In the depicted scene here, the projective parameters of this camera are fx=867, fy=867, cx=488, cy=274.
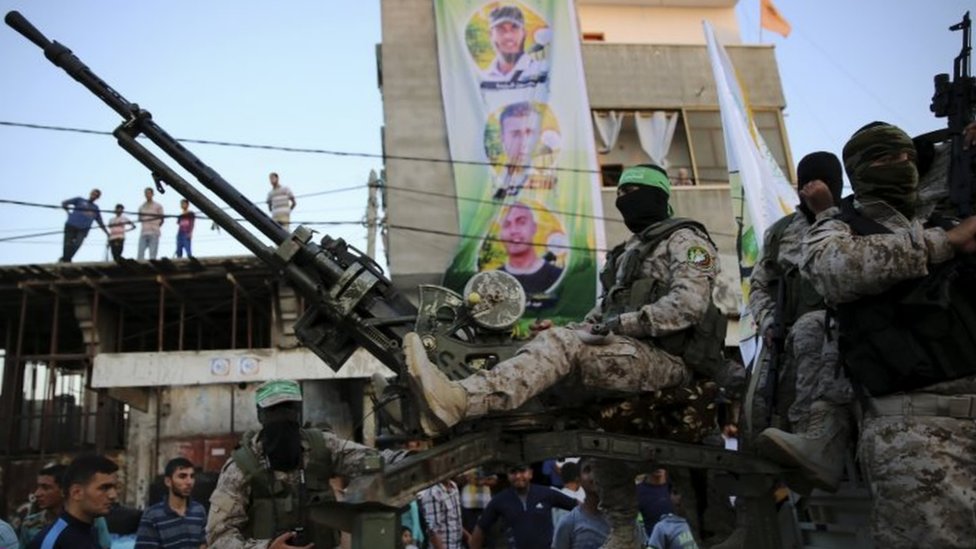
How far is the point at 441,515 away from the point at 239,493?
3.77 metres

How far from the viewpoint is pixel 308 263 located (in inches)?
218

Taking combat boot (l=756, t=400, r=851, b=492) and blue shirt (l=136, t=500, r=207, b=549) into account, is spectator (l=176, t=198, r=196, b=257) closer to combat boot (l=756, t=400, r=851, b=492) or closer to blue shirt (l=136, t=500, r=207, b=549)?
blue shirt (l=136, t=500, r=207, b=549)

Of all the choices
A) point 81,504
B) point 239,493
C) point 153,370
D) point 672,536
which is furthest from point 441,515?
point 153,370

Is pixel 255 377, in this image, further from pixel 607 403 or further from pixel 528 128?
pixel 607 403

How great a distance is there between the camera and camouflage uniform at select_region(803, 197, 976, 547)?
9.61 ft

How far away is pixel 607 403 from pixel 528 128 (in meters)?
14.0

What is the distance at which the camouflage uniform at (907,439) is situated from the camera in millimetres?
2930

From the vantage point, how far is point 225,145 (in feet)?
48.3

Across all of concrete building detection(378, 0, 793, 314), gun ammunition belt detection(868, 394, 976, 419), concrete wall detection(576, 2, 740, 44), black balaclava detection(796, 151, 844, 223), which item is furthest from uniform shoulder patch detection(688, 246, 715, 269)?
concrete wall detection(576, 2, 740, 44)

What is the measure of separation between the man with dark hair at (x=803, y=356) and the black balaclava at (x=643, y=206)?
0.65 metres

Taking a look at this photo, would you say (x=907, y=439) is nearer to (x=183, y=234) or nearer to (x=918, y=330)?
(x=918, y=330)

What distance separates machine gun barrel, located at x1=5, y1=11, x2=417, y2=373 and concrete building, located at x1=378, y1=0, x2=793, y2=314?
10834 mm

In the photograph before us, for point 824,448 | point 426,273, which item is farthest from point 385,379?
point 426,273

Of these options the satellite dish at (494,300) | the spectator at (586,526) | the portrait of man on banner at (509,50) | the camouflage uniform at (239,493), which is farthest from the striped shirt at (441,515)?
the portrait of man on banner at (509,50)
